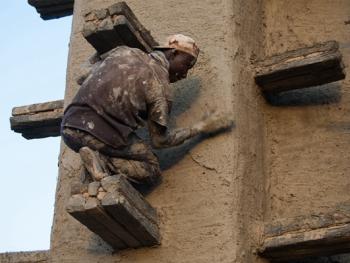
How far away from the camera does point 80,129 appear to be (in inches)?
203

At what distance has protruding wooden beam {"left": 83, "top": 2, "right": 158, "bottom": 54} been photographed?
5.43 metres

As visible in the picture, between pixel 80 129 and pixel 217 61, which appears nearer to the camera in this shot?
pixel 80 129

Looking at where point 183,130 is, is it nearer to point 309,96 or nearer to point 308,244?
point 308,244

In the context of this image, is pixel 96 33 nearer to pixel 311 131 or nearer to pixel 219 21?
pixel 219 21

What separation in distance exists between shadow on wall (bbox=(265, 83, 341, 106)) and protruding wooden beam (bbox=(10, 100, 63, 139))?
1.59 metres

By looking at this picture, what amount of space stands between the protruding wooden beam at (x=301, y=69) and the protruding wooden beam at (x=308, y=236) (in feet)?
3.51

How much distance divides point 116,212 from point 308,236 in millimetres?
1188

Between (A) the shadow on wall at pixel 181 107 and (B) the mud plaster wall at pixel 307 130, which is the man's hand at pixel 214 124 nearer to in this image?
(A) the shadow on wall at pixel 181 107

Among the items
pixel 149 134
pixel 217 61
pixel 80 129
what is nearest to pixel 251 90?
pixel 217 61

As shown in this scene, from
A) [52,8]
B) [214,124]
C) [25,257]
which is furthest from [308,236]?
[52,8]

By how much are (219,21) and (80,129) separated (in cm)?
143

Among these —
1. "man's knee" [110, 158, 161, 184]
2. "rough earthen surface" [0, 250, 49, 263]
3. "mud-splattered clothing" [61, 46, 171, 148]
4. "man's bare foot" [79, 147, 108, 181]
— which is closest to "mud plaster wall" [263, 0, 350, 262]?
"man's knee" [110, 158, 161, 184]

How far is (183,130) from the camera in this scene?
215 inches

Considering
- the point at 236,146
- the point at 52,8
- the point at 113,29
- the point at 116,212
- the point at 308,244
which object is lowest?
the point at 308,244
